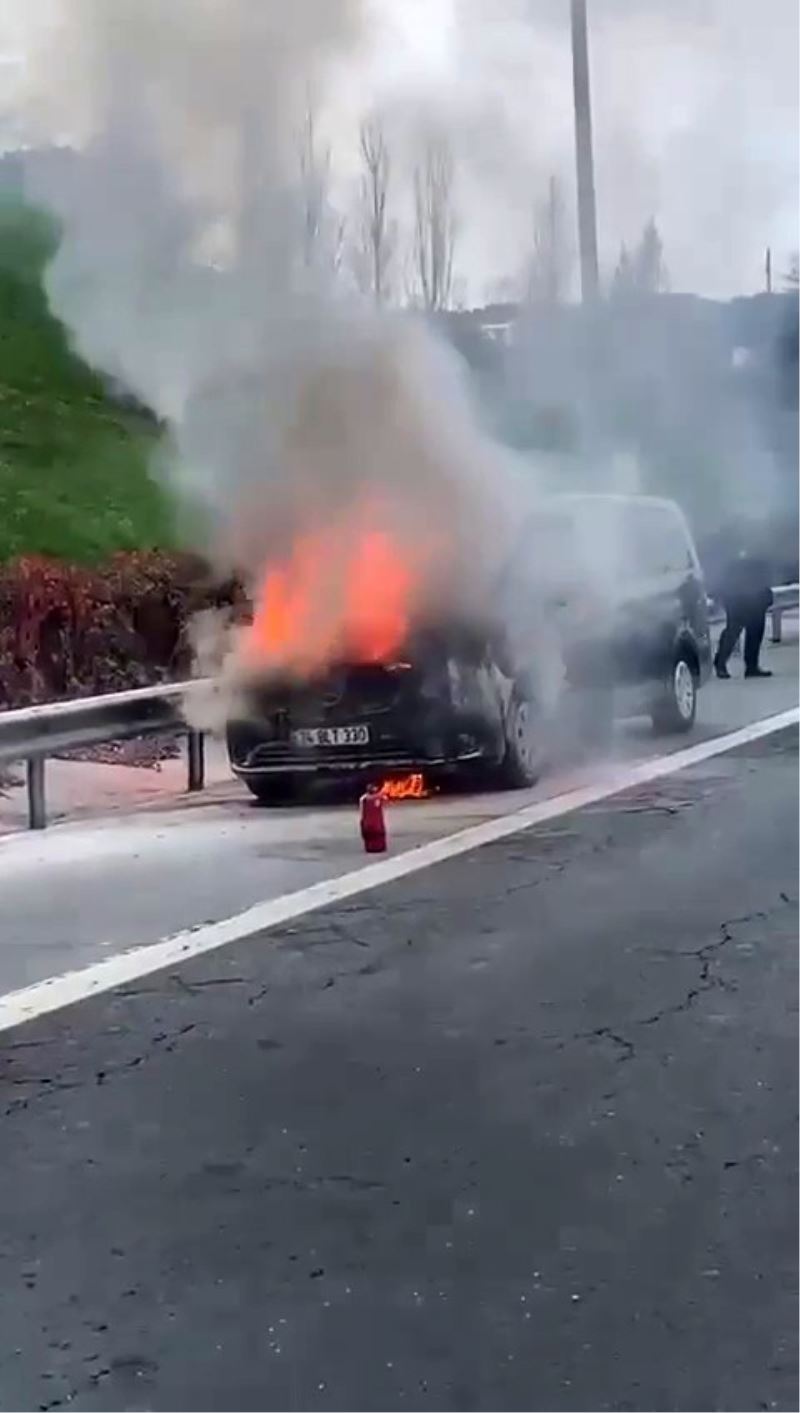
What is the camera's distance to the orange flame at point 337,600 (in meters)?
4.94

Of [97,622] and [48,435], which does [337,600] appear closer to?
[97,622]

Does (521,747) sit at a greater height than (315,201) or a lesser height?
lesser

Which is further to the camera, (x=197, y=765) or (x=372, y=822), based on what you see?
(x=372, y=822)

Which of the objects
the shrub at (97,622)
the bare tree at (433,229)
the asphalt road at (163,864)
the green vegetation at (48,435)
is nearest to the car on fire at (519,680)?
the asphalt road at (163,864)

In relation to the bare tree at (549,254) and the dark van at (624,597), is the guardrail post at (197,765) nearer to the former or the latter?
the dark van at (624,597)

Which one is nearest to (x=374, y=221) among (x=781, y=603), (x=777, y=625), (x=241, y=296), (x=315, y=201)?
(x=315, y=201)

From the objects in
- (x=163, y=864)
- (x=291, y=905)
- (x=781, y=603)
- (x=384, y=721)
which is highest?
(x=781, y=603)

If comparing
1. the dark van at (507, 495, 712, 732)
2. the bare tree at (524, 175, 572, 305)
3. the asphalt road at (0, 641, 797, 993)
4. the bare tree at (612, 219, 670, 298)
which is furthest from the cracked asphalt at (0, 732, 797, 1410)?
the bare tree at (612, 219, 670, 298)

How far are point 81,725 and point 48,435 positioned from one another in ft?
2.81

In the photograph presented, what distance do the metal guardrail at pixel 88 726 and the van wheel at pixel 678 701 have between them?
8.95 feet

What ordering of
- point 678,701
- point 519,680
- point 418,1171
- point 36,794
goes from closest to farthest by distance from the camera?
point 418,1171 < point 36,794 < point 519,680 < point 678,701

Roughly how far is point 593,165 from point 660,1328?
445 centimetres

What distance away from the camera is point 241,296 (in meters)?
4.89

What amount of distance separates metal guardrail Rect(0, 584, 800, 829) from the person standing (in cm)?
458
